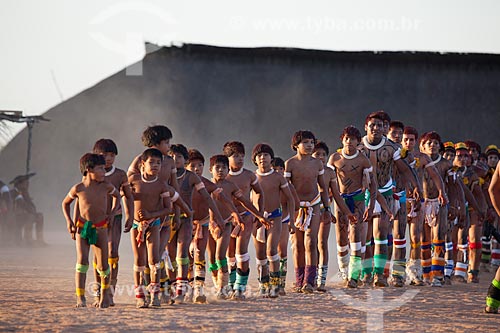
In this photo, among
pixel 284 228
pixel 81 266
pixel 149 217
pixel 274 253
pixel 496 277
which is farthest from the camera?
pixel 284 228

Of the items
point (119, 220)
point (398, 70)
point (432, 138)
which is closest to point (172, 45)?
point (398, 70)

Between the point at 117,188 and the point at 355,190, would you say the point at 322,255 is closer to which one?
the point at 355,190

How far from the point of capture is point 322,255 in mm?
10820

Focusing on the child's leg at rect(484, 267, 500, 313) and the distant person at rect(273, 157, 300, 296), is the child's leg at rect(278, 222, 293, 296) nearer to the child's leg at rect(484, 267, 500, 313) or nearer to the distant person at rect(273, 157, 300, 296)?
the distant person at rect(273, 157, 300, 296)

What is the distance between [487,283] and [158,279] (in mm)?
5525

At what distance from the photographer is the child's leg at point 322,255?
10.7 meters

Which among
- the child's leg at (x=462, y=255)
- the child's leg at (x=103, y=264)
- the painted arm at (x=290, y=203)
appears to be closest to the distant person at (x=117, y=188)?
the child's leg at (x=103, y=264)

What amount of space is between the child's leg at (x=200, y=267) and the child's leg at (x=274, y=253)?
0.71m

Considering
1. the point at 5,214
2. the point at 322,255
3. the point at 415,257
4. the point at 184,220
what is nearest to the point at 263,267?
the point at 322,255

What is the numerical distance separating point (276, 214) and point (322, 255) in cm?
101

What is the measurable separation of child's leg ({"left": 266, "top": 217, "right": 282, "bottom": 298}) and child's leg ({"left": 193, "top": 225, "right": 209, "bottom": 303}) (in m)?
0.71

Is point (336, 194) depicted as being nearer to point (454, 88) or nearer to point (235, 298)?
point (235, 298)

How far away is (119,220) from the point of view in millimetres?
9445

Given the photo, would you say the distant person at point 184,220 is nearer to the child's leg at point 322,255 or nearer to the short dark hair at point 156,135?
the short dark hair at point 156,135
